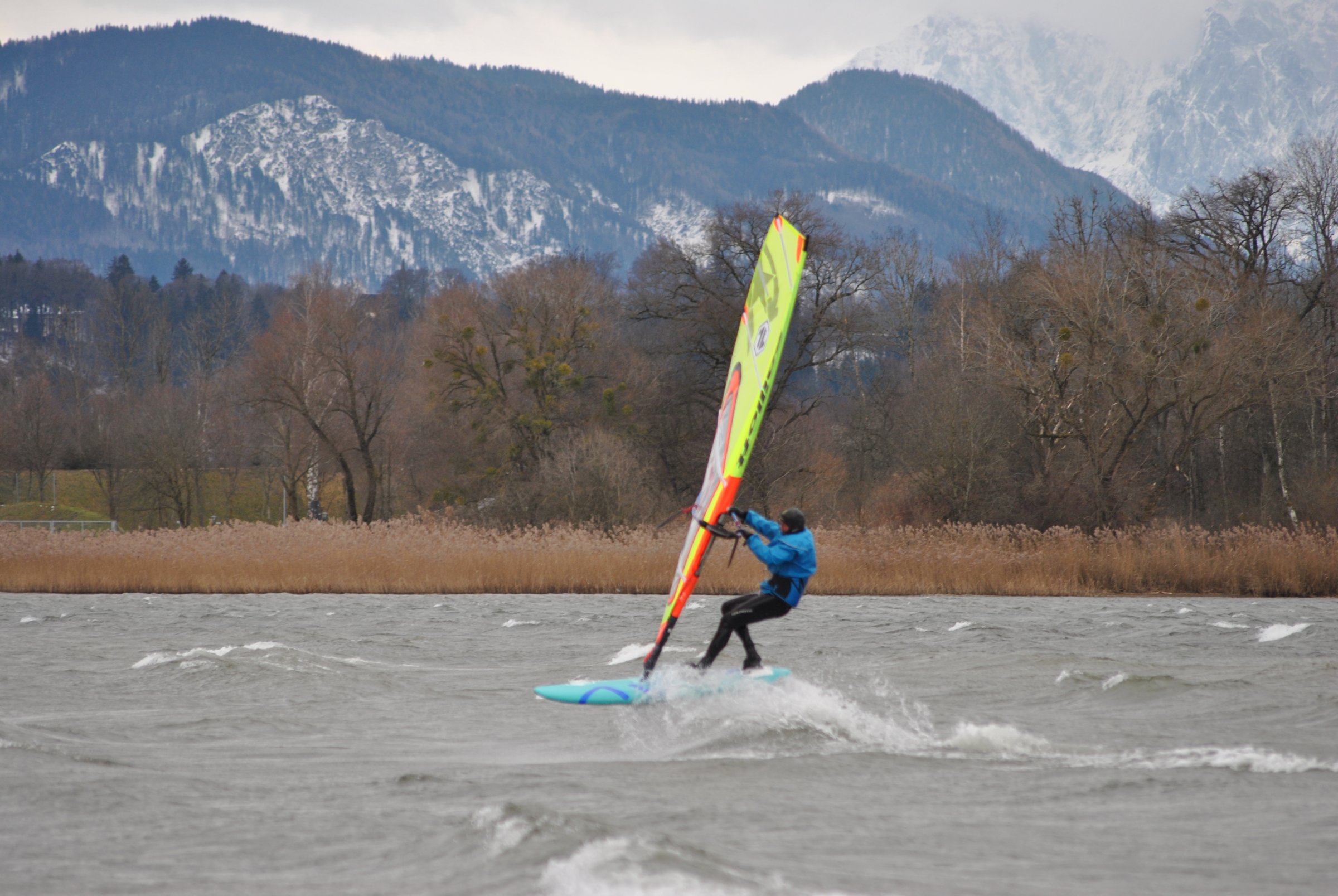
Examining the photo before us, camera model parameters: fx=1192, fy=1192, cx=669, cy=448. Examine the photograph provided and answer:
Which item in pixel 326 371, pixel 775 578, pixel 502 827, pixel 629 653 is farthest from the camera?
pixel 326 371

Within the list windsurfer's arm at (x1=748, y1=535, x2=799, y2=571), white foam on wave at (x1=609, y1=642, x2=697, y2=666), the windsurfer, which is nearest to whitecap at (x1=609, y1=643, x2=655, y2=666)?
→ white foam on wave at (x1=609, y1=642, x2=697, y2=666)

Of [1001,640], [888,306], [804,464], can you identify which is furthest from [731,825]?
[888,306]

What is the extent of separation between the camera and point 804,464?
33.4 metres

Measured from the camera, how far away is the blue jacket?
345 inches

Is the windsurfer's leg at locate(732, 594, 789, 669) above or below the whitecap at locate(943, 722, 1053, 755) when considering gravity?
above

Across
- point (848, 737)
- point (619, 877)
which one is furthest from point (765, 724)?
point (619, 877)

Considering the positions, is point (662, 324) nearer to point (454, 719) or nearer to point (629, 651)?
point (629, 651)

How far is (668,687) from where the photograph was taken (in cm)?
946

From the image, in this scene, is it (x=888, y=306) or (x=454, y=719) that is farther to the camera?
(x=888, y=306)

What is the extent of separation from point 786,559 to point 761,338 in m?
1.70

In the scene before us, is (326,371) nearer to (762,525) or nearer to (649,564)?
Result: (649,564)

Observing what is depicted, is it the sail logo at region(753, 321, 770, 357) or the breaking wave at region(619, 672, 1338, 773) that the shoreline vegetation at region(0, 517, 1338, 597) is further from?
the sail logo at region(753, 321, 770, 357)

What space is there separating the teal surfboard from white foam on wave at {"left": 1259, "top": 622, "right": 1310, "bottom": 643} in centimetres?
691

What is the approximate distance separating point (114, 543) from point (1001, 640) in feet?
49.9
